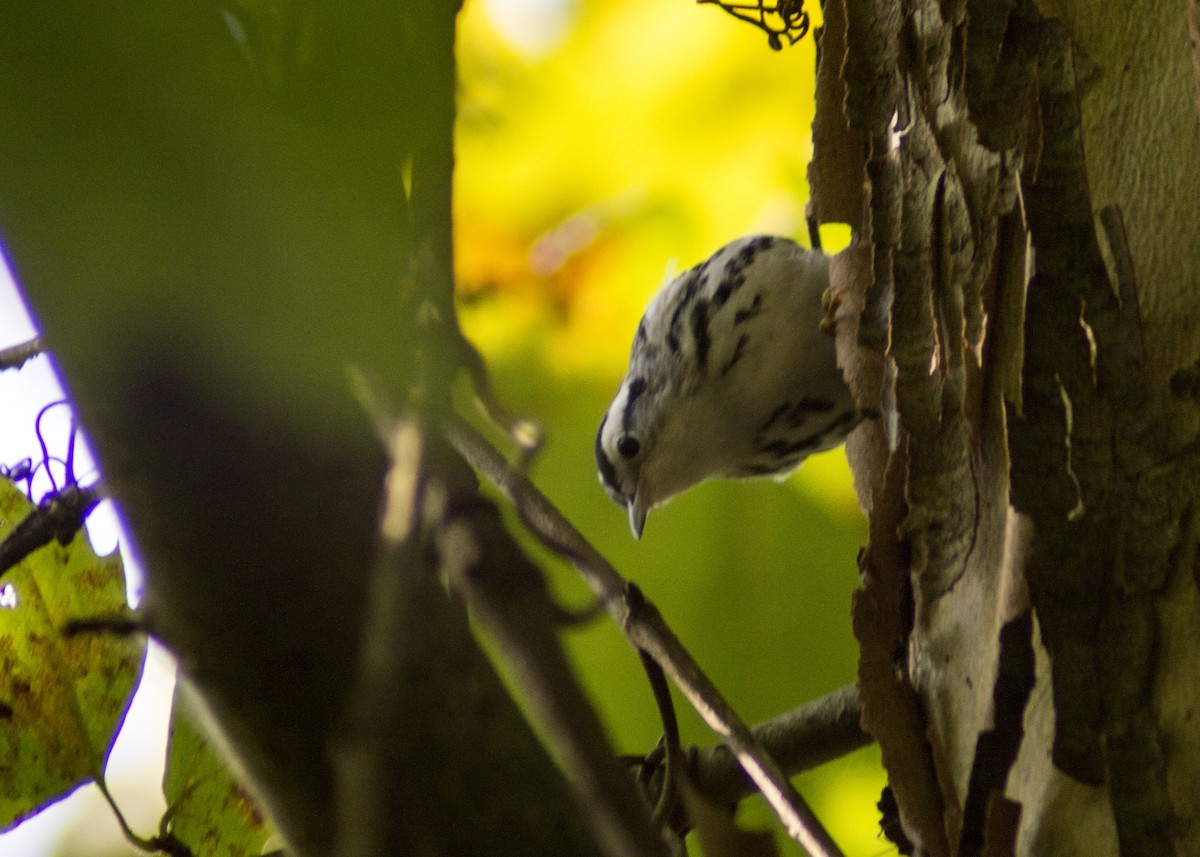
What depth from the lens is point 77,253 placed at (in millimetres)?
474

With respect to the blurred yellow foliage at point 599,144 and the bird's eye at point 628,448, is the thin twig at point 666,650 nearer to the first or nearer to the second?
the blurred yellow foliage at point 599,144

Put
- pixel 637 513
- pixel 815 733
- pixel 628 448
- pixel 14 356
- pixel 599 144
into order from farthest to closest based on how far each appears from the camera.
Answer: pixel 628 448, pixel 637 513, pixel 599 144, pixel 815 733, pixel 14 356

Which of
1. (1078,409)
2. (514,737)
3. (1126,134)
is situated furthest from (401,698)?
(1126,134)

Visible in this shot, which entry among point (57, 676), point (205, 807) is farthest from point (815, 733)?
point (57, 676)

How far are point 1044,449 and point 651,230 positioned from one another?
2.95 feet

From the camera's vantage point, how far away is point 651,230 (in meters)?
1.64

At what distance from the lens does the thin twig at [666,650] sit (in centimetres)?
75

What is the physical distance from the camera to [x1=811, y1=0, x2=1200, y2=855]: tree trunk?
0.78 metres

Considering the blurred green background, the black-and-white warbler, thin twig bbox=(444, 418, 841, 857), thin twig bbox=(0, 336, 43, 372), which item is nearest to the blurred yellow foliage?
the blurred green background

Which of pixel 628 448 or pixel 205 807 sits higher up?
pixel 205 807

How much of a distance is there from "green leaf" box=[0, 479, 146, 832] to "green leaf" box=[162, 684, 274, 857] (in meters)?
0.05

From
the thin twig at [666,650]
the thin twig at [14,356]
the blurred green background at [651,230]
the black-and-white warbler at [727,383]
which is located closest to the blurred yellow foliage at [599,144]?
the blurred green background at [651,230]

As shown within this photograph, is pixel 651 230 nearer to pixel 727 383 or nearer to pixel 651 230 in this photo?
pixel 651 230

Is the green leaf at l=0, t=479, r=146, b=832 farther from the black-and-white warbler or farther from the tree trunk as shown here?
the black-and-white warbler
